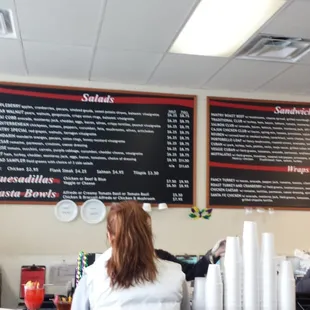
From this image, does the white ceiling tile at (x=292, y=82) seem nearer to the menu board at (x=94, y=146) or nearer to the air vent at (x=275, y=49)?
the air vent at (x=275, y=49)

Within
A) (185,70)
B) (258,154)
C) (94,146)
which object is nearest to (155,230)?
(94,146)

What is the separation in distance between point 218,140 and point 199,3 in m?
1.70

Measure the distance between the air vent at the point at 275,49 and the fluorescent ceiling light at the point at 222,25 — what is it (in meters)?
0.10

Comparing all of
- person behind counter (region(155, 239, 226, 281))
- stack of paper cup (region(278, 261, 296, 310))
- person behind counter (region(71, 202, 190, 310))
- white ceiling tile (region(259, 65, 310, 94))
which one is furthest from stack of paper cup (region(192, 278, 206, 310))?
white ceiling tile (region(259, 65, 310, 94))

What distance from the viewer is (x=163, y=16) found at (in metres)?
2.77

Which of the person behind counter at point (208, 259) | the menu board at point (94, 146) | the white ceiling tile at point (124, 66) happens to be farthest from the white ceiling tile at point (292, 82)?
the person behind counter at point (208, 259)

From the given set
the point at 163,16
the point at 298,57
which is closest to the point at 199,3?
the point at 163,16

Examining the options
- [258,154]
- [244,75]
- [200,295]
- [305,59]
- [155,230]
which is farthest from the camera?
[258,154]

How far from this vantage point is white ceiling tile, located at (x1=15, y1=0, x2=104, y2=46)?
2.65 metres

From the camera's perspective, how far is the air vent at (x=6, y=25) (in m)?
2.81

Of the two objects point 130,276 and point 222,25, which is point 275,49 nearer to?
point 222,25

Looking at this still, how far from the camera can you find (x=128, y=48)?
3.27 metres

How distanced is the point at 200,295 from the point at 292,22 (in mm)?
1735

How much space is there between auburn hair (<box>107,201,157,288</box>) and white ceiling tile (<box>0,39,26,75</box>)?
171 cm
